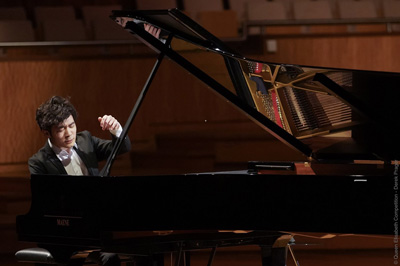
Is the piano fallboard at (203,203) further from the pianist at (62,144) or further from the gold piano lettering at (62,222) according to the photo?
the pianist at (62,144)

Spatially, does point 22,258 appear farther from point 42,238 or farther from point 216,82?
point 216,82

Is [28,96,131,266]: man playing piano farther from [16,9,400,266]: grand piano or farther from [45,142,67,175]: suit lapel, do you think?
[16,9,400,266]: grand piano

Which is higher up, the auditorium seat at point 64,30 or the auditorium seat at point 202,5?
the auditorium seat at point 202,5

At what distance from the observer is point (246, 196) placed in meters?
2.21

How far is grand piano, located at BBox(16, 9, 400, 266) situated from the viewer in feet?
7.09

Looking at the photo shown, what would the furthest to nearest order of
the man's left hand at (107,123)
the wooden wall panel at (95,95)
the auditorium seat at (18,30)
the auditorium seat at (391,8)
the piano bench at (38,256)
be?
the auditorium seat at (391,8) → the auditorium seat at (18,30) → the wooden wall panel at (95,95) → the man's left hand at (107,123) → the piano bench at (38,256)

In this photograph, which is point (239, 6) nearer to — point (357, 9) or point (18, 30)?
point (357, 9)

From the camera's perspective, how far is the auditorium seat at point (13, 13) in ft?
15.6

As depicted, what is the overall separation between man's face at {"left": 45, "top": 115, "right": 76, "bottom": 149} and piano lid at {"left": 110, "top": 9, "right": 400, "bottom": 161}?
0.42m

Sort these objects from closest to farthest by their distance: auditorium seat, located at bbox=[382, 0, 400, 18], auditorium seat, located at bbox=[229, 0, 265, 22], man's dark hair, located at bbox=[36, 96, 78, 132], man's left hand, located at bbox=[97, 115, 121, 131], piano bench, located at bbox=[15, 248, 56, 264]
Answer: piano bench, located at bbox=[15, 248, 56, 264] → man's dark hair, located at bbox=[36, 96, 78, 132] → man's left hand, located at bbox=[97, 115, 121, 131] → auditorium seat, located at bbox=[382, 0, 400, 18] → auditorium seat, located at bbox=[229, 0, 265, 22]

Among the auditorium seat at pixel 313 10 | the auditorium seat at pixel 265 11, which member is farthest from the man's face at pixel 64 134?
the auditorium seat at pixel 313 10

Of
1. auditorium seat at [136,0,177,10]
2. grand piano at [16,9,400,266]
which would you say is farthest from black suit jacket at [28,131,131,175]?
auditorium seat at [136,0,177,10]

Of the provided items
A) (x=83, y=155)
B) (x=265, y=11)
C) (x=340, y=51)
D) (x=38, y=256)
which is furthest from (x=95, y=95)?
(x=38, y=256)

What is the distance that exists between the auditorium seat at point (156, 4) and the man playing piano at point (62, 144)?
219 centimetres
